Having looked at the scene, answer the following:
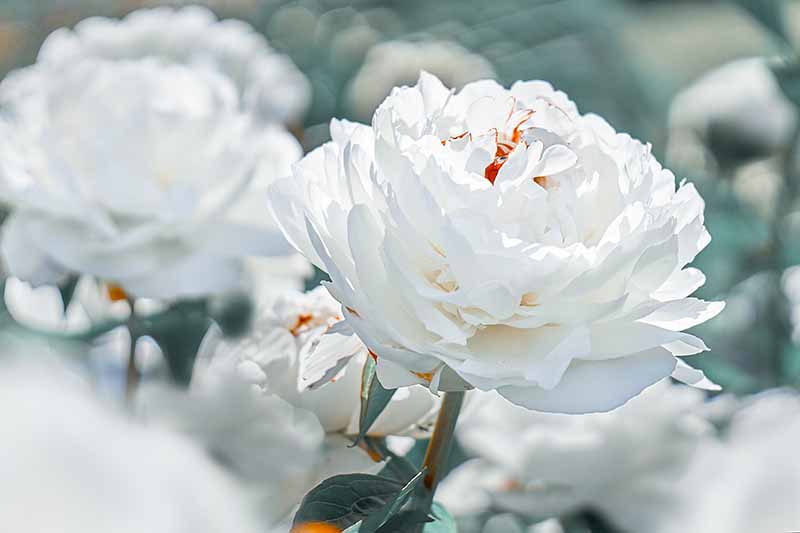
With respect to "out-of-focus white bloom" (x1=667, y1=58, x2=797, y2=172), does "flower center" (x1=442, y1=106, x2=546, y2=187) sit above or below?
above

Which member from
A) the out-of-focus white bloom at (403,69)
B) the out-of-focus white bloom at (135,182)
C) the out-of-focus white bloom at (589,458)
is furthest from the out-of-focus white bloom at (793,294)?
the out-of-focus white bloom at (403,69)

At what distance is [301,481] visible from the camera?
A: 1.04 ft

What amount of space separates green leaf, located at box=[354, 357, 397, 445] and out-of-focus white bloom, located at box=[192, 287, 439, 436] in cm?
1

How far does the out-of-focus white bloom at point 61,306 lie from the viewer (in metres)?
0.46

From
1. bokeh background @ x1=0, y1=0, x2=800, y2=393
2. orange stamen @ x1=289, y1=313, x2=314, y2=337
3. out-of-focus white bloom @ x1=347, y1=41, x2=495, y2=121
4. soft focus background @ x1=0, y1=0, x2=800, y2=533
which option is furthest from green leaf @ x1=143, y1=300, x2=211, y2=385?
out-of-focus white bloom @ x1=347, y1=41, x2=495, y2=121

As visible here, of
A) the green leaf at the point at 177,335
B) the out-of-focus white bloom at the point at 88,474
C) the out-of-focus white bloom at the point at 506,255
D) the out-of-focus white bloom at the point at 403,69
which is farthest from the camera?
the out-of-focus white bloom at the point at 403,69

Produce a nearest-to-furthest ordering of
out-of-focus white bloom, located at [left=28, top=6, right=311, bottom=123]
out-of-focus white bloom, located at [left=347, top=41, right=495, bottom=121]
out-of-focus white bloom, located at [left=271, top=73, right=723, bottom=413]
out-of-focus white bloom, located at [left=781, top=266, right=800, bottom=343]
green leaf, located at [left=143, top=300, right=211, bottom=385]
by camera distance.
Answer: out-of-focus white bloom, located at [left=271, top=73, right=723, bottom=413], green leaf, located at [left=143, top=300, right=211, bottom=385], out-of-focus white bloom, located at [left=781, top=266, right=800, bottom=343], out-of-focus white bloom, located at [left=28, top=6, right=311, bottom=123], out-of-focus white bloom, located at [left=347, top=41, right=495, bottom=121]

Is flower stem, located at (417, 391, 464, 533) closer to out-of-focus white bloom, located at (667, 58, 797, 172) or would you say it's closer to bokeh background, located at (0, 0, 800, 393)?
bokeh background, located at (0, 0, 800, 393)

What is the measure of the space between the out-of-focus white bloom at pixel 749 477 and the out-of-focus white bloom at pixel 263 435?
0.12m

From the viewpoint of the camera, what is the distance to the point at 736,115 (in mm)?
759

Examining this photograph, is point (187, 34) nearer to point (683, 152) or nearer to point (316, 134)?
point (316, 134)

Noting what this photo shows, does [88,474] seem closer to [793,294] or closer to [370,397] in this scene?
[370,397]

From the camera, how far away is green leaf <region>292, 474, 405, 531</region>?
0.27m

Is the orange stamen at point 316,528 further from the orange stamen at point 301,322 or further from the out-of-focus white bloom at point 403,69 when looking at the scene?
the out-of-focus white bloom at point 403,69
